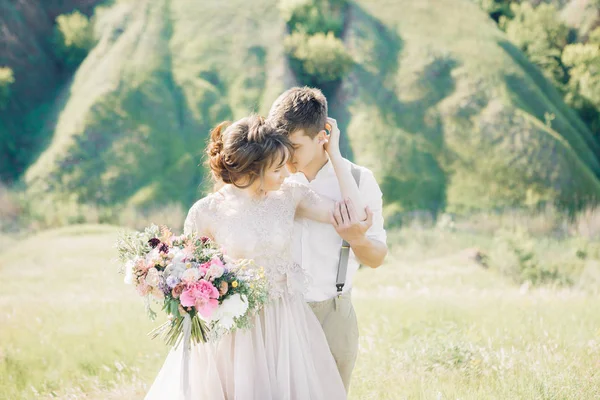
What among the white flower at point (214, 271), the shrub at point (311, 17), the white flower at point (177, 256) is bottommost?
the shrub at point (311, 17)

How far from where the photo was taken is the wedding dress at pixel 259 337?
386cm

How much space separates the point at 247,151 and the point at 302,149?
1.68ft

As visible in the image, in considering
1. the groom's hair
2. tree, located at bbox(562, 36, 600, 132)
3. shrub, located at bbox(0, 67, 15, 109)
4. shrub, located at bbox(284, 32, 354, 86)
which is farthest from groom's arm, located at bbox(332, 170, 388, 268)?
tree, located at bbox(562, 36, 600, 132)

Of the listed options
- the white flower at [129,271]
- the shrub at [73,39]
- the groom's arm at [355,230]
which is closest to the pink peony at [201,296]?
the white flower at [129,271]

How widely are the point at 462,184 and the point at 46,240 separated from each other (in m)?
11.6

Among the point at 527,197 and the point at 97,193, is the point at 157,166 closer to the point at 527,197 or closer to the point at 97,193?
the point at 97,193

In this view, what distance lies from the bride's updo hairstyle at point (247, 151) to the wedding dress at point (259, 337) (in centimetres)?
16

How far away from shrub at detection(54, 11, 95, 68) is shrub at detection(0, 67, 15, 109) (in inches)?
79.5

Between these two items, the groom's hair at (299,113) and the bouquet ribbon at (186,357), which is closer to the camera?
the bouquet ribbon at (186,357)

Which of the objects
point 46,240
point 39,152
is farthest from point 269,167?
point 39,152

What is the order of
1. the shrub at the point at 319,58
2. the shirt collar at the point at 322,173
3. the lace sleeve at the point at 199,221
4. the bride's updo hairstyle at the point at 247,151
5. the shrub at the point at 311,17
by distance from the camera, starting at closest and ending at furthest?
the bride's updo hairstyle at the point at 247,151 → the lace sleeve at the point at 199,221 → the shirt collar at the point at 322,173 → the shrub at the point at 319,58 → the shrub at the point at 311,17

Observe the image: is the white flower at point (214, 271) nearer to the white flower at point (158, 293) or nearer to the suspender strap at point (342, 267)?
the white flower at point (158, 293)

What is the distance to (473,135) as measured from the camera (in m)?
19.8

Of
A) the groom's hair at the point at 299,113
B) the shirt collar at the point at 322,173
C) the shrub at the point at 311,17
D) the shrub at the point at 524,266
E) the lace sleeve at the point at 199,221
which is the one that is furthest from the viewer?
the shrub at the point at 311,17
